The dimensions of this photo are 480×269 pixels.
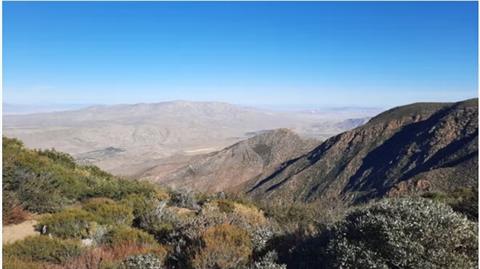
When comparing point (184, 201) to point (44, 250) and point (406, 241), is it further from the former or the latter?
point (406, 241)

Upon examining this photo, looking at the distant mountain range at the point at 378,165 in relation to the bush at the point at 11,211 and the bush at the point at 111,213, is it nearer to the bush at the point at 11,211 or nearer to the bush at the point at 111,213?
the bush at the point at 111,213

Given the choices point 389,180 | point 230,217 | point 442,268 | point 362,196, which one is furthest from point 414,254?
point 389,180

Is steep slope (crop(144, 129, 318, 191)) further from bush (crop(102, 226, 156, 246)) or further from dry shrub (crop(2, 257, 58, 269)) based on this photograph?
dry shrub (crop(2, 257, 58, 269))

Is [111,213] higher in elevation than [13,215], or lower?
lower

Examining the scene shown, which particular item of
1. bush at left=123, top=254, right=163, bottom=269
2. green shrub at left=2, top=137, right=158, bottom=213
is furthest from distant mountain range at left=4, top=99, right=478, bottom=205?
bush at left=123, top=254, right=163, bottom=269

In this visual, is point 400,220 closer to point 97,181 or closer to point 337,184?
point 97,181

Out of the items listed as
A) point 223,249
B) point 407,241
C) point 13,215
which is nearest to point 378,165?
point 13,215

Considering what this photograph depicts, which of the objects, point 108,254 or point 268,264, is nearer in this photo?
point 268,264
